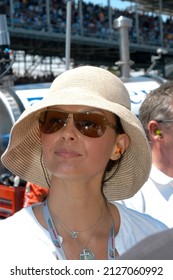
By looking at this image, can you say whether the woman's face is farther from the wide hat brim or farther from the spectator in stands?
the spectator in stands

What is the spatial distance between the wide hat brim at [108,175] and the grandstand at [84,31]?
566 inches

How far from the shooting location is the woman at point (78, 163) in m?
1.16

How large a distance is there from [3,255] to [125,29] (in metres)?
3.59

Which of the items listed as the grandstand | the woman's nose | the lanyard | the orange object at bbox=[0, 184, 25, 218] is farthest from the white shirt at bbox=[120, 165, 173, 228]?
the grandstand

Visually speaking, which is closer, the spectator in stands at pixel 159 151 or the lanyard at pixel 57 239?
the lanyard at pixel 57 239

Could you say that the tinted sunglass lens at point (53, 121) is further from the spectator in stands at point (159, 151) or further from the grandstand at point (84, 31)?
the grandstand at point (84, 31)

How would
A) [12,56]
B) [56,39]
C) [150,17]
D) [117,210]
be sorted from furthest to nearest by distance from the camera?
[150,17], [56,39], [12,56], [117,210]

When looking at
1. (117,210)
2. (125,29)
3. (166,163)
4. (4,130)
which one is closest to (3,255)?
(117,210)

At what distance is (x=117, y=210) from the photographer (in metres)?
1.35

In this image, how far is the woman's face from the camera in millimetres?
1175

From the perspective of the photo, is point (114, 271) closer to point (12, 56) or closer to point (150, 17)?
point (12, 56)

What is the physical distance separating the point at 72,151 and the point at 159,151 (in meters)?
0.87

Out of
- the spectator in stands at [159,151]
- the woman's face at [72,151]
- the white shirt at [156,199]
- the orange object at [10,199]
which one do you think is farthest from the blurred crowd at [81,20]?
the woman's face at [72,151]

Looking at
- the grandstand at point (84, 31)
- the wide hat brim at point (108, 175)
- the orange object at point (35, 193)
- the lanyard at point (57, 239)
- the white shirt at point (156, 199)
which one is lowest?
the grandstand at point (84, 31)
